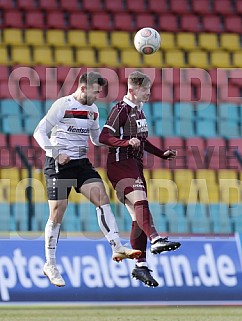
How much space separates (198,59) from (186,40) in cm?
62

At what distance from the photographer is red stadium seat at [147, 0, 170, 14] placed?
15.5 m

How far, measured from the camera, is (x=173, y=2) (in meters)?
15.7

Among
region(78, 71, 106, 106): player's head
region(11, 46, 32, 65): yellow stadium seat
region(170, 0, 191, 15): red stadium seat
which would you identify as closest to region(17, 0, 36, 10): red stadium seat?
region(11, 46, 32, 65): yellow stadium seat

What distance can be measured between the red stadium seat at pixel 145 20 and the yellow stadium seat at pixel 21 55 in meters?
2.10

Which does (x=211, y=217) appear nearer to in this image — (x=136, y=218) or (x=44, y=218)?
(x=44, y=218)

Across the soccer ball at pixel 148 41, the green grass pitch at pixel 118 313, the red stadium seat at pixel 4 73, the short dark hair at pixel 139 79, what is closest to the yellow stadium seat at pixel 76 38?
the red stadium seat at pixel 4 73

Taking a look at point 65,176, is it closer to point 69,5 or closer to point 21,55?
point 21,55

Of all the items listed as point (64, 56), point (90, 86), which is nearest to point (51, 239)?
point (90, 86)

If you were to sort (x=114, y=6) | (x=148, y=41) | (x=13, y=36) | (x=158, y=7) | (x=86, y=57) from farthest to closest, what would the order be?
(x=158, y=7)
(x=114, y=6)
(x=13, y=36)
(x=86, y=57)
(x=148, y=41)

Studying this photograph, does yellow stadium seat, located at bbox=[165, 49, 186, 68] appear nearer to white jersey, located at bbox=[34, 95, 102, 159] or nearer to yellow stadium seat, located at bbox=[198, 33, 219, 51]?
yellow stadium seat, located at bbox=[198, 33, 219, 51]

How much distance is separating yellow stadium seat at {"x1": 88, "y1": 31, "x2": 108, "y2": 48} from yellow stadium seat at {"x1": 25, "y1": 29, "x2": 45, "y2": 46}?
2.63 ft

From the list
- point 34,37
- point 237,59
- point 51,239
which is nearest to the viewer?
point 51,239

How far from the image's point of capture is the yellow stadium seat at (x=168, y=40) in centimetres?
1495

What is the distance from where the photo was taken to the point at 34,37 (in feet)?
48.3
